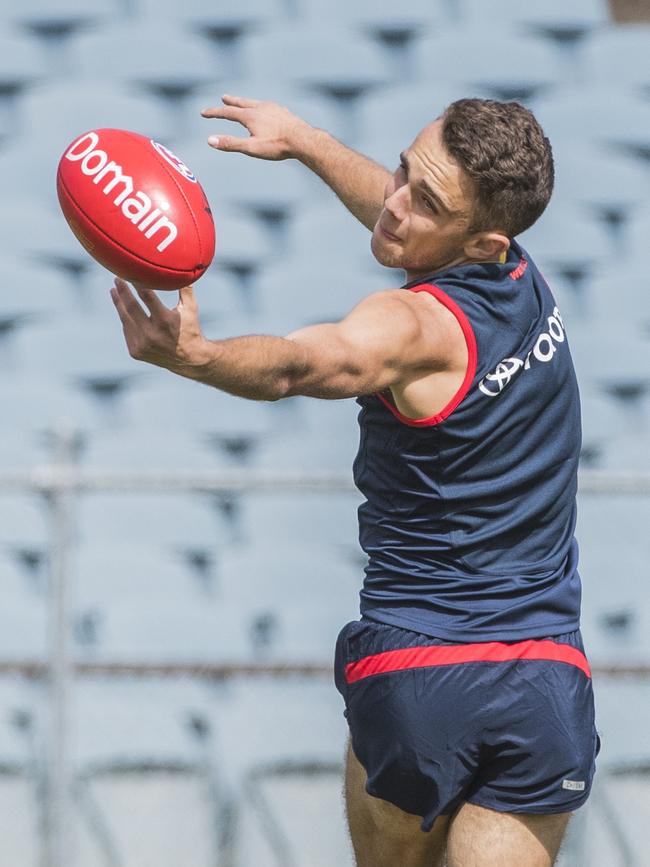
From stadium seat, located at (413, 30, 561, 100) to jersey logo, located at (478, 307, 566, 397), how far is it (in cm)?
361

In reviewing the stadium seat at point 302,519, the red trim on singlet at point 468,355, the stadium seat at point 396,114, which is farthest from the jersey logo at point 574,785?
the stadium seat at point 396,114

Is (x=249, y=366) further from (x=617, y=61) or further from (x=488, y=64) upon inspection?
(x=617, y=61)

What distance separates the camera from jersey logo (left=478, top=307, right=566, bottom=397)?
2.49 metres

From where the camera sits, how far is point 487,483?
260 cm

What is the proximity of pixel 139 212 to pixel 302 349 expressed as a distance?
1.35 feet

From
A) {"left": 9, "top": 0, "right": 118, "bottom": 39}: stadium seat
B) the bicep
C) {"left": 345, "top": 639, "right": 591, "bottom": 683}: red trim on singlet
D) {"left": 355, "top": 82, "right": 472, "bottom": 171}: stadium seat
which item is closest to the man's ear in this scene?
the bicep

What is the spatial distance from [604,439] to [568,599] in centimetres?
288

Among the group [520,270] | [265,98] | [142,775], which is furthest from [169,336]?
[265,98]

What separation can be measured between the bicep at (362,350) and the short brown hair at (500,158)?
296 mm

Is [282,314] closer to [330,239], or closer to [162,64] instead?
[330,239]

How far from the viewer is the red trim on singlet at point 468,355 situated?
2.45 m

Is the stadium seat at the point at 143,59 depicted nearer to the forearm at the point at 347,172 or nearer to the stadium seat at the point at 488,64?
the stadium seat at the point at 488,64

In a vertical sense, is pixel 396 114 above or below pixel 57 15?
below

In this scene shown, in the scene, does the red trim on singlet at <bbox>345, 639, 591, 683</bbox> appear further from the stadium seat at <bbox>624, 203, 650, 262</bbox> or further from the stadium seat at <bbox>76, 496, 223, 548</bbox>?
the stadium seat at <bbox>624, 203, 650, 262</bbox>
